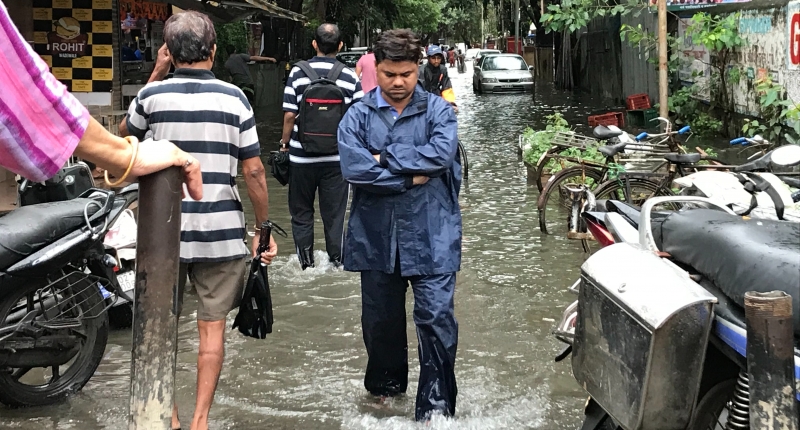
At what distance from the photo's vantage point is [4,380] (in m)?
4.50

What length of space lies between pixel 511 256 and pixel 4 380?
14.4 ft

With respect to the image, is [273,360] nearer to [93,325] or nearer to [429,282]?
[93,325]

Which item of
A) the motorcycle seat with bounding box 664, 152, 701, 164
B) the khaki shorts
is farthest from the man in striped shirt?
the motorcycle seat with bounding box 664, 152, 701, 164

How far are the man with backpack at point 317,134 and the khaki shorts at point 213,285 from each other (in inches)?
98.4

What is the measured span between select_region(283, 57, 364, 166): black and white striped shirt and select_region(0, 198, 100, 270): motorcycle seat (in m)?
2.40

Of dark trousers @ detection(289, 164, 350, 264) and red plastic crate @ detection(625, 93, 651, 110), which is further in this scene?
red plastic crate @ detection(625, 93, 651, 110)

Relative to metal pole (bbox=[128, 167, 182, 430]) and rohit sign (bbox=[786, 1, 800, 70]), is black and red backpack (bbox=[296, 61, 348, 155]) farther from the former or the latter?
rohit sign (bbox=[786, 1, 800, 70])

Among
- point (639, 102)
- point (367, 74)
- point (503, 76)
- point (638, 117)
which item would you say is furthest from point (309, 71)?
point (503, 76)

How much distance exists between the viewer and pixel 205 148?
4.16 m

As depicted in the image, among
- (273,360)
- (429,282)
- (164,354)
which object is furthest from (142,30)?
(164,354)

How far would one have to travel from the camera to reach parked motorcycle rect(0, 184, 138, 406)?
4383 millimetres

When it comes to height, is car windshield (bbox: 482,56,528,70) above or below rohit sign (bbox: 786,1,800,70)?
above

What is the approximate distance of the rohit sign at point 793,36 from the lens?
11328 mm

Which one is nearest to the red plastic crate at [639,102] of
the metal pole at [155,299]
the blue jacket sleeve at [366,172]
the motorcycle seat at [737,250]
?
the blue jacket sleeve at [366,172]
